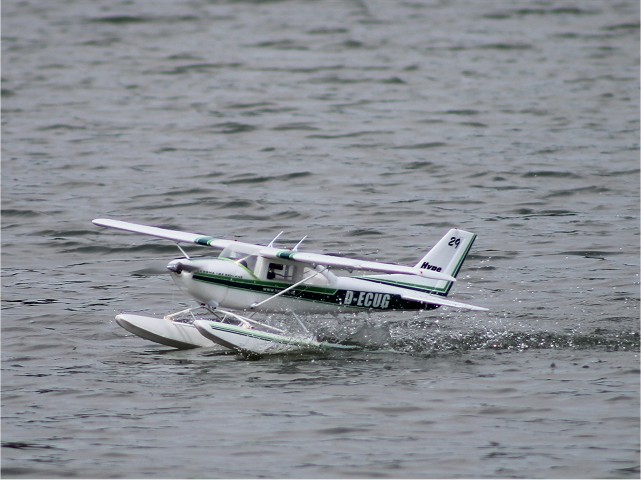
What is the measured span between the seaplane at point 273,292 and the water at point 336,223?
15.9 inches

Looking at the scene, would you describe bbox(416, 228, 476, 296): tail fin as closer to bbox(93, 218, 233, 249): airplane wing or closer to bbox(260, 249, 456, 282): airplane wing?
bbox(260, 249, 456, 282): airplane wing

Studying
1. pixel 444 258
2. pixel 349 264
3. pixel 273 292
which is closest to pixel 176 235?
pixel 273 292

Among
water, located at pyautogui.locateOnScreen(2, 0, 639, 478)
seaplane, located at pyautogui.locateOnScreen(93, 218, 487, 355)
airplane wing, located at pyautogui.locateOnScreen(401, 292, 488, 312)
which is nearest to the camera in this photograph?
water, located at pyautogui.locateOnScreen(2, 0, 639, 478)

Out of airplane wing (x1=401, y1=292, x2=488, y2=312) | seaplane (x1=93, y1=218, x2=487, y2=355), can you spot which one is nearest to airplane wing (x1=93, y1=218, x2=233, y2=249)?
seaplane (x1=93, y1=218, x2=487, y2=355)

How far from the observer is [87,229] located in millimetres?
24656

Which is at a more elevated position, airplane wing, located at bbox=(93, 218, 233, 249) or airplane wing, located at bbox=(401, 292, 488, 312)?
airplane wing, located at bbox=(93, 218, 233, 249)

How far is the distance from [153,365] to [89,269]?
6.41m

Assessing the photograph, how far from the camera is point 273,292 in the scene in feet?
52.6

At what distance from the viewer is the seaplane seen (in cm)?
1555

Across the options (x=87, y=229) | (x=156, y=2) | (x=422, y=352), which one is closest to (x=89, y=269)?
(x=87, y=229)

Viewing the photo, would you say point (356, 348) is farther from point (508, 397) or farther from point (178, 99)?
point (178, 99)

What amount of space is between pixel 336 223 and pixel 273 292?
8889mm

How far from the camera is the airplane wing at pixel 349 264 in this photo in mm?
14891

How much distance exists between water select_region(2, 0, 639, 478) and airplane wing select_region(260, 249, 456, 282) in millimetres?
1463
